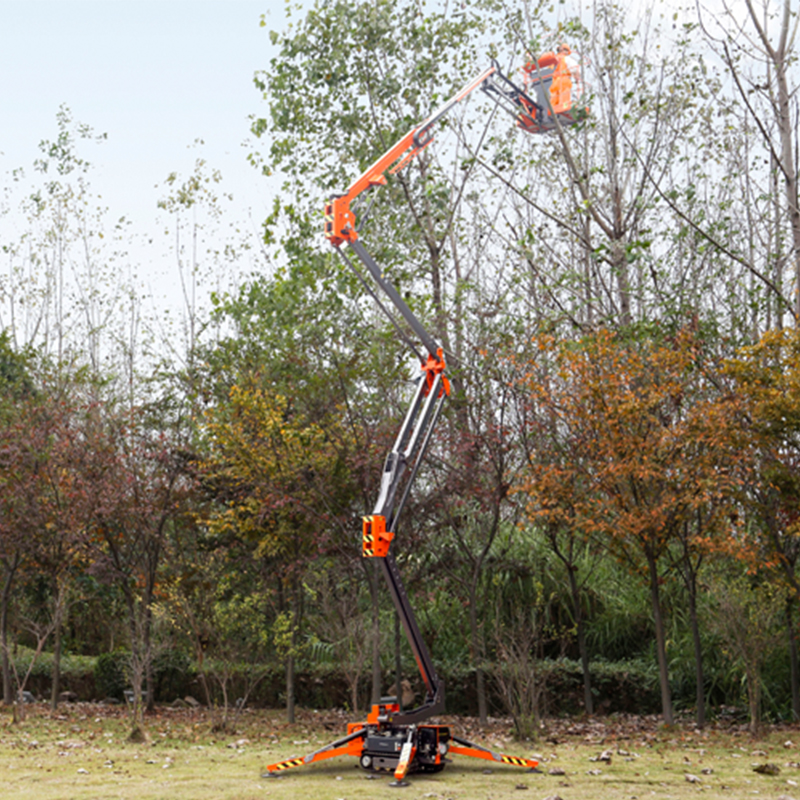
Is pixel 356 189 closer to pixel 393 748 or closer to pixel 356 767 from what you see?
pixel 393 748

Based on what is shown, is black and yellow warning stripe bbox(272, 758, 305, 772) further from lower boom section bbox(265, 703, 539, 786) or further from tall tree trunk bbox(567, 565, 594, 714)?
tall tree trunk bbox(567, 565, 594, 714)

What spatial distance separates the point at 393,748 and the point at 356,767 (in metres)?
0.75

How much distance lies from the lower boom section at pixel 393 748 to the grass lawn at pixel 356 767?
0.39 ft

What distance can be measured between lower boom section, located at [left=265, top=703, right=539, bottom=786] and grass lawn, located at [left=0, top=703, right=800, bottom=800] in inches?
4.7

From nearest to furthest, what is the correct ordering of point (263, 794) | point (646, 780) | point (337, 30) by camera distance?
point (263, 794) < point (646, 780) < point (337, 30)

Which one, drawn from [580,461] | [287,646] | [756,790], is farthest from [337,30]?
[756,790]

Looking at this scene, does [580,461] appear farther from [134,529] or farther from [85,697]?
[85,697]

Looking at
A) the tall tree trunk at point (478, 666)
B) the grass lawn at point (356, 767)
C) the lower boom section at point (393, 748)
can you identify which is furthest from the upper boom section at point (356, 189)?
the tall tree trunk at point (478, 666)

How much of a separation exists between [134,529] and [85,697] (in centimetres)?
→ 410

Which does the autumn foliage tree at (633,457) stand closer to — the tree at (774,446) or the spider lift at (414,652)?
the tree at (774,446)

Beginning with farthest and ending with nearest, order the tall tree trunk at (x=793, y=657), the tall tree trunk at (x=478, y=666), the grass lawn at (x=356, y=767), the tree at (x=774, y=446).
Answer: the tall tree trunk at (x=478, y=666), the tall tree trunk at (x=793, y=657), the tree at (x=774, y=446), the grass lawn at (x=356, y=767)

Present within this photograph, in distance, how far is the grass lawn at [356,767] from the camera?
6.80 meters

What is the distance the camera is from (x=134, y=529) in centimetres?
1305

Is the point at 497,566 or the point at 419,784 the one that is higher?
the point at 497,566
